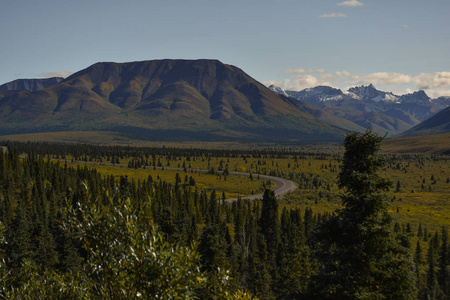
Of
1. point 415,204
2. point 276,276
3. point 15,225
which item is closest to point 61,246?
point 15,225

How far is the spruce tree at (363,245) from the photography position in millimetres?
19922

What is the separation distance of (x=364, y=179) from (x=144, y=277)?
13.7 meters

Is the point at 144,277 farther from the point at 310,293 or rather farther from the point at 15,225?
the point at 15,225

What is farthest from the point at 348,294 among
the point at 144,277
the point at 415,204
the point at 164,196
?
the point at 415,204

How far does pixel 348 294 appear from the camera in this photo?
19781 millimetres

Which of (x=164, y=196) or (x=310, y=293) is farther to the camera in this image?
(x=164, y=196)

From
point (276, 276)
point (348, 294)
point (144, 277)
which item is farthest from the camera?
point (276, 276)

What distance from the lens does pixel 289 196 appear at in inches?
6550

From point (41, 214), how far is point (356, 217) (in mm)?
80178

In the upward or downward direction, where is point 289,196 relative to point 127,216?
downward

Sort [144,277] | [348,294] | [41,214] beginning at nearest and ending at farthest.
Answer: [144,277] < [348,294] < [41,214]

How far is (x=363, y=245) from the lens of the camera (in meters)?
20.1

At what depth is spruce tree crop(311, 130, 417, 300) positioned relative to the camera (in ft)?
65.4

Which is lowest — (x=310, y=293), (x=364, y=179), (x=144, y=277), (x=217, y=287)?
(x=310, y=293)
